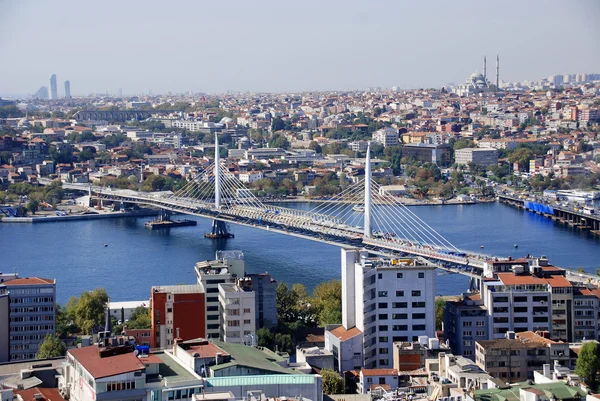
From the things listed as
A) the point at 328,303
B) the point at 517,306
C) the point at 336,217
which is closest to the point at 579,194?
the point at 336,217

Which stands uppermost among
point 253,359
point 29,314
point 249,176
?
point 253,359

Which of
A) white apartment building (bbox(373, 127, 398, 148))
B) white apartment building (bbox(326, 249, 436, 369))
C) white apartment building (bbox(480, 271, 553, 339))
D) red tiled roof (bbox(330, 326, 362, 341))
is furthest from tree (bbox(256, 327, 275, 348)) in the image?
white apartment building (bbox(373, 127, 398, 148))

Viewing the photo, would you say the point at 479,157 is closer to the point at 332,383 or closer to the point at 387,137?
the point at 387,137

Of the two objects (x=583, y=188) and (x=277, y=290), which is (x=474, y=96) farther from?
(x=277, y=290)

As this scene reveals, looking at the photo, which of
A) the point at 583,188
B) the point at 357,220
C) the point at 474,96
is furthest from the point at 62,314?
the point at 474,96

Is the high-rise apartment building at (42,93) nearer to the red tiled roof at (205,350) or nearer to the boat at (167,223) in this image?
the boat at (167,223)

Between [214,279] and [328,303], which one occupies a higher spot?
[214,279]

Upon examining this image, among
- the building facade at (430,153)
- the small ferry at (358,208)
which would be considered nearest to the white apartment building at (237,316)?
the small ferry at (358,208)

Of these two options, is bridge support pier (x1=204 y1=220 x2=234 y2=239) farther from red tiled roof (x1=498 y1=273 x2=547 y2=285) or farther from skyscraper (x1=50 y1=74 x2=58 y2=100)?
skyscraper (x1=50 y1=74 x2=58 y2=100)
